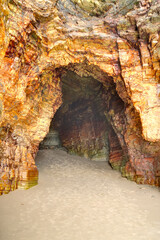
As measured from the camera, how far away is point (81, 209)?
6.84 meters

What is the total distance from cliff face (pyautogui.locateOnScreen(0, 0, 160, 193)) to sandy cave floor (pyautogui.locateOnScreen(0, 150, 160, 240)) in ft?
3.49

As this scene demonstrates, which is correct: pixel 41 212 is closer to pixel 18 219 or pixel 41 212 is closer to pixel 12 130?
pixel 18 219

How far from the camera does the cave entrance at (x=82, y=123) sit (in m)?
13.8

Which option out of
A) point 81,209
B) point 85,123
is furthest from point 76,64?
point 81,209

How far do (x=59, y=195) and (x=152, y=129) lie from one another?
5050 mm

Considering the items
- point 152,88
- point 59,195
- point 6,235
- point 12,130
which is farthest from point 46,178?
point 152,88

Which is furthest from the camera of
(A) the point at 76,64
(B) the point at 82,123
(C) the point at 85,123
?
(B) the point at 82,123

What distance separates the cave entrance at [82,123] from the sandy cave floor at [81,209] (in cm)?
317

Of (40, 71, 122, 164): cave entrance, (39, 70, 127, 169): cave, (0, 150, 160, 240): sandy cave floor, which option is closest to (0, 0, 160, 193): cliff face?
(0, 150, 160, 240): sandy cave floor

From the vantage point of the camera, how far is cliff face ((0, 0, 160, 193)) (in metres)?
7.50

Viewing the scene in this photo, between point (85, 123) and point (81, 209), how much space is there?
29.4 ft

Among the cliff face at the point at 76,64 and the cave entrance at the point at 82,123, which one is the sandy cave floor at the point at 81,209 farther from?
the cave entrance at the point at 82,123

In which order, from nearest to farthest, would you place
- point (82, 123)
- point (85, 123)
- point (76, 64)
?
point (76, 64)
point (85, 123)
point (82, 123)

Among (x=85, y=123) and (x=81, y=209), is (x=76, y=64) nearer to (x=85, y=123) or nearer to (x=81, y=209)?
(x=85, y=123)
